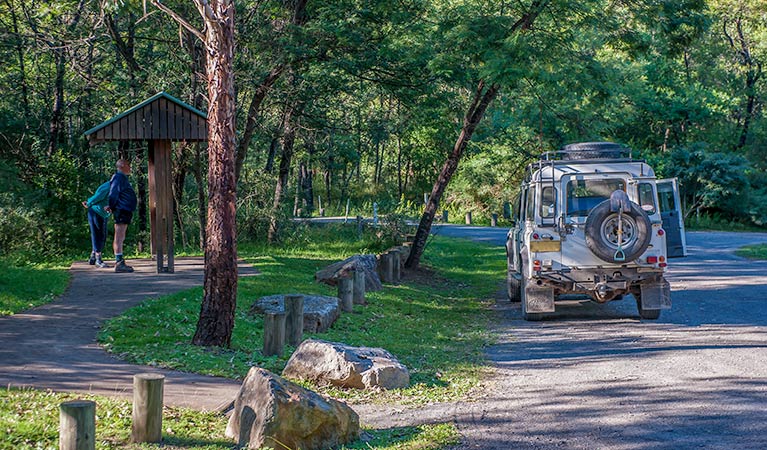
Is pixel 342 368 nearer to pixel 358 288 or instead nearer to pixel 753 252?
pixel 358 288

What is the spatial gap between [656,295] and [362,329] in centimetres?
469

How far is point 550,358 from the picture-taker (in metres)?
10.9

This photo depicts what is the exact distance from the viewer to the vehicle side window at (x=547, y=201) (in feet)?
46.2

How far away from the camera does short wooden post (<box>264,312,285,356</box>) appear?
1016 centimetres

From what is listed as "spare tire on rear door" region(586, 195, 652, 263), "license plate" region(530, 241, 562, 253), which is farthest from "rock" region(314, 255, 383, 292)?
"spare tire on rear door" region(586, 195, 652, 263)

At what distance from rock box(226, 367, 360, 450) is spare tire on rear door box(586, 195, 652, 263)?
7318 millimetres

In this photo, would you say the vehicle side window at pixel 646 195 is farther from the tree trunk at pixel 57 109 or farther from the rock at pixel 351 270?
the tree trunk at pixel 57 109

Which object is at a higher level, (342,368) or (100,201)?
(100,201)

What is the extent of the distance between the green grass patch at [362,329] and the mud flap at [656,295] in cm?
260

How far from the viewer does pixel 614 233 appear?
13.4 meters

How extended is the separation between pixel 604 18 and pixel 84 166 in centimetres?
1419

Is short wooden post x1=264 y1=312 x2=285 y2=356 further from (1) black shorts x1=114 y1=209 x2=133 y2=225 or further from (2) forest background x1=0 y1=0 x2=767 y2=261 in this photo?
(1) black shorts x1=114 y1=209 x2=133 y2=225

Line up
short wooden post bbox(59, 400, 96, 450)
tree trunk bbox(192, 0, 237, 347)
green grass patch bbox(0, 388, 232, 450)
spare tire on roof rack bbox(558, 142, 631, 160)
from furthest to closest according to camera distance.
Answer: spare tire on roof rack bbox(558, 142, 631, 160), tree trunk bbox(192, 0, 237, 347), green grass patch bbox(0, 388, 232, 450), short wooden post bbox(59, 400, 96, 450)

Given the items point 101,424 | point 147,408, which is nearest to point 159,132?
point 101,424
